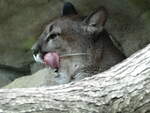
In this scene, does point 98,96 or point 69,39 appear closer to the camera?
point 98,96

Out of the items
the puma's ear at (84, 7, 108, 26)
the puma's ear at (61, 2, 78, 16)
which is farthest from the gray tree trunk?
the puma's ear at (61, 2, 78, 16)

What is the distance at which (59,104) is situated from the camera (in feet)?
11.9

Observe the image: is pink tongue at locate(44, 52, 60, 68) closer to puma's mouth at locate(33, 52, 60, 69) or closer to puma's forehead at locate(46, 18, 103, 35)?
puma's mouth at locate(33, 52, 60, 69)

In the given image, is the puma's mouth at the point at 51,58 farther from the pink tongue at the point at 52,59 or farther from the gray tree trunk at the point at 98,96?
the gray tree trunk at the point at 98,96

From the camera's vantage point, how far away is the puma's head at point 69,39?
536 cm

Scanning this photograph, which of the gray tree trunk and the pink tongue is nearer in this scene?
the gray tree trunk

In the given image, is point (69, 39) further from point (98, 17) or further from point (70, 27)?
point (98, 17)

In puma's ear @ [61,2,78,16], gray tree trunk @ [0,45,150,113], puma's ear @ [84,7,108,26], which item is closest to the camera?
gray tree trunk @ [0,45,150,113]

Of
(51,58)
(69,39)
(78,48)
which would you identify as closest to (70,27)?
(69,39)

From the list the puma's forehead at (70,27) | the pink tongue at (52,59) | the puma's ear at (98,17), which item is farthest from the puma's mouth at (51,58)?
the puma's ear at (98,17)

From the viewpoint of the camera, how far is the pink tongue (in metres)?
5.37

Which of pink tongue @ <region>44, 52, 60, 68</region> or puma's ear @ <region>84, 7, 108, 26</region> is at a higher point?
puma's ear @ <region>84, 7, 108, 26</region>

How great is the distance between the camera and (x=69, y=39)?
543 cm

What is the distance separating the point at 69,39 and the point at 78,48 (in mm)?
133
